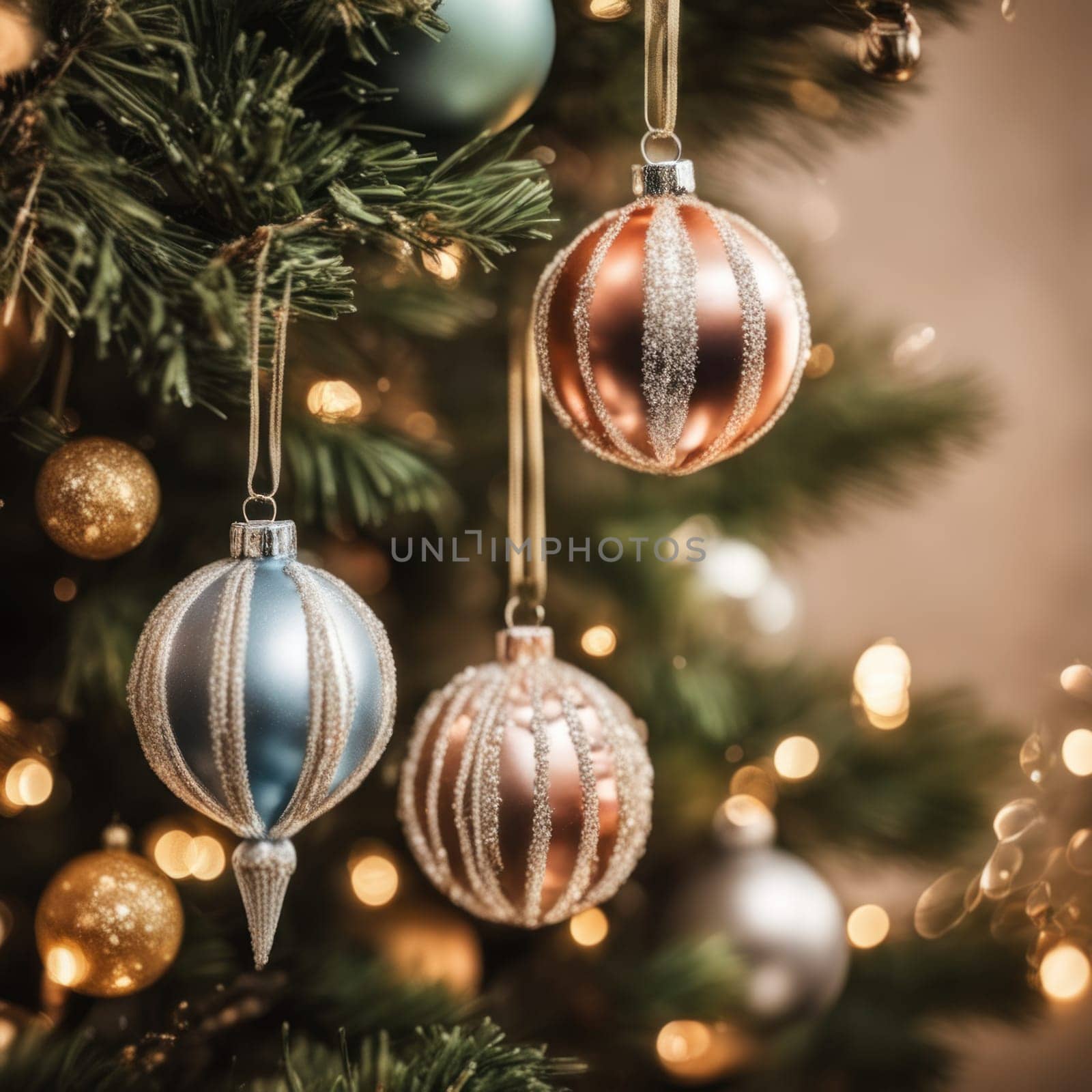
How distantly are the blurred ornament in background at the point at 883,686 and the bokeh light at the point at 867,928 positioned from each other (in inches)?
7.6

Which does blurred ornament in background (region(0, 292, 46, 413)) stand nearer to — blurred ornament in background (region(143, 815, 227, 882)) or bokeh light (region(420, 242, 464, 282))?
bokeh light (region(420, 242, 464, 282))

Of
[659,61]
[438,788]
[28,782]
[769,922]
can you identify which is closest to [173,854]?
[28,782]

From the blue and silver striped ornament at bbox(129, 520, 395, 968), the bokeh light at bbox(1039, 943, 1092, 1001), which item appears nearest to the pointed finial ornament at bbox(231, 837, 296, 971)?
the blue and silver striped ornament at bbox(129, 520, 395, 968)

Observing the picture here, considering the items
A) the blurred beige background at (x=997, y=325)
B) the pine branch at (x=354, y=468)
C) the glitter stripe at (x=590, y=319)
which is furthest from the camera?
the blurred beige background at (x=997, y=325)

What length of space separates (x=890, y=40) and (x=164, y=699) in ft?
1.62

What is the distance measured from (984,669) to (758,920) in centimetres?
79

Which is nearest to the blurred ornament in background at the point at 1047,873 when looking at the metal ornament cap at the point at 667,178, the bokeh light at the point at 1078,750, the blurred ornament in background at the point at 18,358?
the bokeh light at the point at 1078,750

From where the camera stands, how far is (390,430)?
68 cm

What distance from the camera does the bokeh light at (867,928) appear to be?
96cm

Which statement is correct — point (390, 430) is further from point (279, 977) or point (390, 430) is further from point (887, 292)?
point (887, 292)

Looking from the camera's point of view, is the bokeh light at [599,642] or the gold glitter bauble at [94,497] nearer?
the gold glitter bauble at [94,497]

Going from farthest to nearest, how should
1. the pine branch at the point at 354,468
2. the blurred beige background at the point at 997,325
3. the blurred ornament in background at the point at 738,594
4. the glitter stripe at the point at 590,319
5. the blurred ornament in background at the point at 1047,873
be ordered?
the blurred beige background at the point at 997,325
the blurred ornament in background at the point at 738,594
the blurred ornament in background at the point at 1047,873
the pine branch at the point at 354,468
the glitter stripe at the point at 590,319

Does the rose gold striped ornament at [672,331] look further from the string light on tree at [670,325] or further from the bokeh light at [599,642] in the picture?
the bokeh light at [599,642]

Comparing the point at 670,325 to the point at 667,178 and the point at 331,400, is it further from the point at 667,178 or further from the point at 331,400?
the point at 331,400
